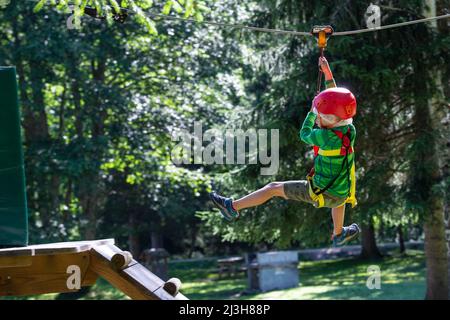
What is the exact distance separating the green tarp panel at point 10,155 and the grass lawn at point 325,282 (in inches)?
466

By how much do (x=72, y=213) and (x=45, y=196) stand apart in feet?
5.52

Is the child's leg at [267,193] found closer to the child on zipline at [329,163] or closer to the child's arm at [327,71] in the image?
the child on zipline at [329,163]

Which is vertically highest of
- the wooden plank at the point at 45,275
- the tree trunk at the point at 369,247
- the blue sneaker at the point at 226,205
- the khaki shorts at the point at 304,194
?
the khaki shorts at the point at 304,194

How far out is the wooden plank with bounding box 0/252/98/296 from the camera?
561 cm

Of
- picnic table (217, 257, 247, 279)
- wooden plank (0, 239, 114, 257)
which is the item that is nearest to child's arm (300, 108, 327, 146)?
wooden plank (0, 239, 114, 257)

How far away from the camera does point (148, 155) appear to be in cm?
1964

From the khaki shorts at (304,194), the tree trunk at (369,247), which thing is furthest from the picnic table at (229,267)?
the khaki shorts at (304,194)

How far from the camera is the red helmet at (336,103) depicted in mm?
5426

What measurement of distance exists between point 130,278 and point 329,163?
5.98 ft

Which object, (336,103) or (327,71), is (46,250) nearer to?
(336,103)

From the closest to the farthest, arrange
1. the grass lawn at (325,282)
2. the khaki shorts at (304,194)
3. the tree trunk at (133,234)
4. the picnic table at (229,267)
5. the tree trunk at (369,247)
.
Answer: the khaki shorts at (304,194)
the grass lawn at (325,282)
the picnic table at (229,267)
the tree trunk at (369,247)
the tree trunk at (133,234)

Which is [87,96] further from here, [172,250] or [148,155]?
[172,250]
